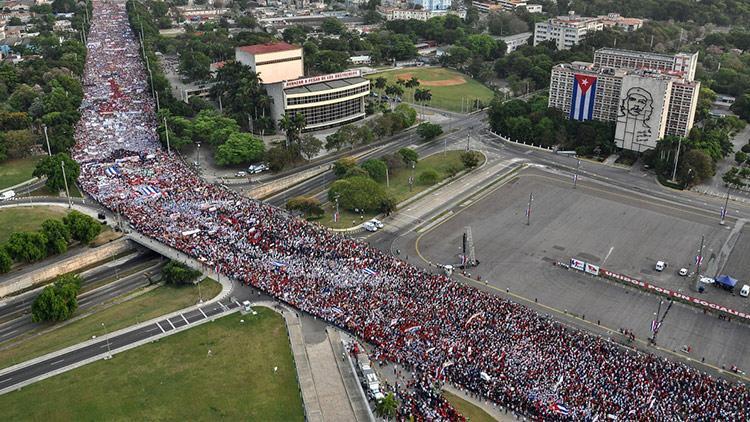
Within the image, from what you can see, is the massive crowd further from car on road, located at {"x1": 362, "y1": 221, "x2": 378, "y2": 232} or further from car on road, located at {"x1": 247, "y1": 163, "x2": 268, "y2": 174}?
car on road, located at {"x1": 247, "y1": 163, "x2": 268, "y2": 174}

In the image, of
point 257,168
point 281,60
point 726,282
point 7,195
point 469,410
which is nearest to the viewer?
point 469,410

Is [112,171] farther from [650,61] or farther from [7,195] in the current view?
[650,61]

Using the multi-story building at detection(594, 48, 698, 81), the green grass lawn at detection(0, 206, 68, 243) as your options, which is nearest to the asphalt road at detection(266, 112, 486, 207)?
the multi-story building at detection(594, 48, 698, 81)

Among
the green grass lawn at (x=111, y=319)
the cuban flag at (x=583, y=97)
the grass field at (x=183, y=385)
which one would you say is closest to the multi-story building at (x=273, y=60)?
the cuban flag at (x=583, y=97)

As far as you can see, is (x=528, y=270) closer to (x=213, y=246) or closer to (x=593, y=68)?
(x=213, y=246)

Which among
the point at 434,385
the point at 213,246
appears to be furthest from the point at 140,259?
the point at 434,385

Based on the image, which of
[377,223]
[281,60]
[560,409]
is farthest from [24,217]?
[560,409]
